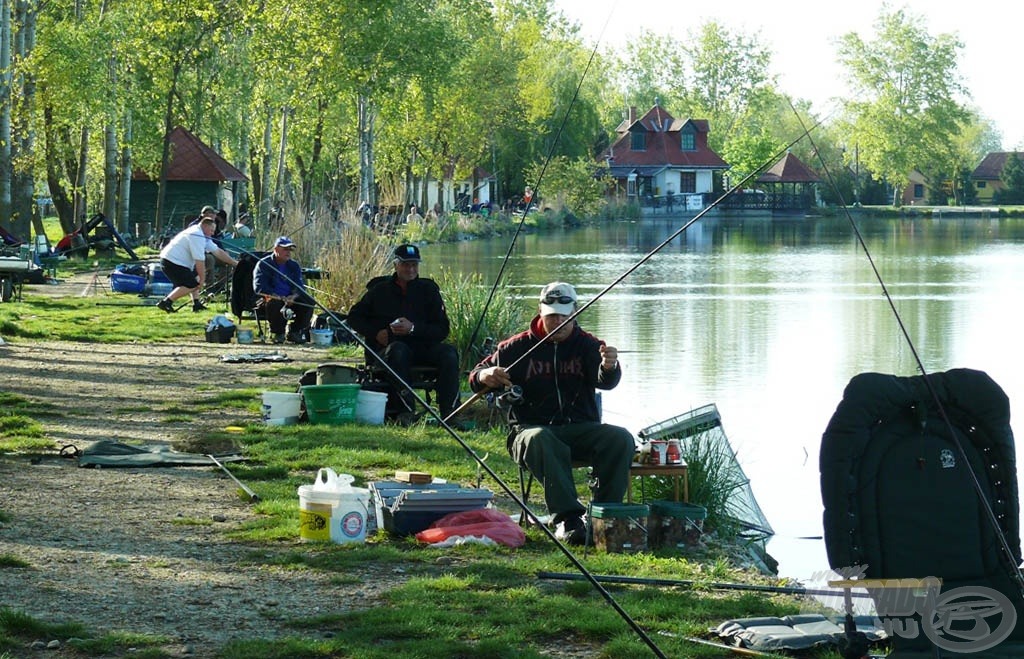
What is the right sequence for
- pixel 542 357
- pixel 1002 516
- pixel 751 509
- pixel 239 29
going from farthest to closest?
pixel 239 29 → pixel 751 509 → pixel 542 357 → pixel 1002 516

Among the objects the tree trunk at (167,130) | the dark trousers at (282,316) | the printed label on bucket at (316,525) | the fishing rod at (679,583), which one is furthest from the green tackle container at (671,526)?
the tree trunk at (167,130)

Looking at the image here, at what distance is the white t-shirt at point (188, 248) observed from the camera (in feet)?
54.7

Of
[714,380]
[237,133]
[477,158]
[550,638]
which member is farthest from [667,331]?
[477,158]

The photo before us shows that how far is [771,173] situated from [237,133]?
5056cm

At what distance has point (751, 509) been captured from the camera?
371 inches

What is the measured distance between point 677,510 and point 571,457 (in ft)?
1.91

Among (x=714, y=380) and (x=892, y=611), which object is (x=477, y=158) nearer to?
(x=714, y=380)

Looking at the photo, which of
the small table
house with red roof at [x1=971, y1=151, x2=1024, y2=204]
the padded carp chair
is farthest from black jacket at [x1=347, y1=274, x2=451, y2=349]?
house with red roof at [x1=971, y1=151, x2=1024, y2=204]

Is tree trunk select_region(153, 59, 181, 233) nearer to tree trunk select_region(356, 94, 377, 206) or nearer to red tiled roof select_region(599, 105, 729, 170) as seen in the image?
tree trunk select_region(356, 94, 377, 206)

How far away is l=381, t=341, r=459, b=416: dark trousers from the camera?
1043cm

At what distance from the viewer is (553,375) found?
7750 millimetres

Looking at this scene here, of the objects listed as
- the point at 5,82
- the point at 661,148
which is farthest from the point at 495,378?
the point at 661,148

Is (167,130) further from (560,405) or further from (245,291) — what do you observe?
(560,405)

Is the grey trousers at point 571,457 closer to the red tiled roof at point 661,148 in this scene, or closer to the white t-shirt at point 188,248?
the white t-shirt at point 188,248
